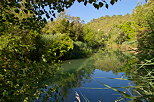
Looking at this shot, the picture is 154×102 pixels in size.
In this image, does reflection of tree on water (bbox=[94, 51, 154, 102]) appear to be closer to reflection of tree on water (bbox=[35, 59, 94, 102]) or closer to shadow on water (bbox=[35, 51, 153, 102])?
shadow on water (bbox=[35, 51, 153, 102])

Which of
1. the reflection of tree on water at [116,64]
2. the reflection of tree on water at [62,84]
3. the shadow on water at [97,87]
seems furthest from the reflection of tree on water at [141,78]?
the reflection of tree on water at [62,84]

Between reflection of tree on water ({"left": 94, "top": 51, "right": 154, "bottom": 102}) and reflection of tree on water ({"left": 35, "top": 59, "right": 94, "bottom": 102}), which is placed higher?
reflection of tree on water ({"left": 94, "top": 51, "right": 154, "bottom": 102})

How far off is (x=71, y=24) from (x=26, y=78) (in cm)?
1387

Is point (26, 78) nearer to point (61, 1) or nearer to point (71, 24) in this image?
point (61, 1)

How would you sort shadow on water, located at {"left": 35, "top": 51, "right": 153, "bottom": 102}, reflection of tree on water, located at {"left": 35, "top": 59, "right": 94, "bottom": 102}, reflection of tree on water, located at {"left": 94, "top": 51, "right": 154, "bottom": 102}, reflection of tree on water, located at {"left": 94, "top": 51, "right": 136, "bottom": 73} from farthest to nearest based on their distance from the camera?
reflection of tree on water, located at {"left": 94, "top": 51, "right": 136, "bottom": 73} → reflection of tree on water, located at {"left": 35, "top": 59, "right": 94, "bottom": 102} → shadow on water, located at {"left": 35, "top": 51, "right": 153, "bottom": 102} → reflection of tree on water, located at {"left": 94, "top": 51, "right": 154, "bottom": 102}

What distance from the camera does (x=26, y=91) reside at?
1954 mm

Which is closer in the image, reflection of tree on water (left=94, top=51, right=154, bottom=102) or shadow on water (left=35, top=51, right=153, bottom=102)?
reflection of tree on water (left=94, top=51, right=154, bottom=102)

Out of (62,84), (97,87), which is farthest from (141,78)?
(62,84)

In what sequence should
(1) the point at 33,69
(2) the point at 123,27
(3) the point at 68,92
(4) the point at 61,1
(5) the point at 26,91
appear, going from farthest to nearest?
1. (2) the point at 123,27
2. (3) the point at 68,92
3. (1) the point at 33,69
4. (5) the point at 26,91
5. (4) the point at 61,1

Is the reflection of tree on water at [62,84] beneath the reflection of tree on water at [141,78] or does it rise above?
beneath

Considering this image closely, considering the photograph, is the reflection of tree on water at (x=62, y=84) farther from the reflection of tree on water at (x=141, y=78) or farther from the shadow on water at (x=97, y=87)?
the reflection of tree on water at (x=141, y=78)

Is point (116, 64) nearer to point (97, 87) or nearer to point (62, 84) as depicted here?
point (97, 87)

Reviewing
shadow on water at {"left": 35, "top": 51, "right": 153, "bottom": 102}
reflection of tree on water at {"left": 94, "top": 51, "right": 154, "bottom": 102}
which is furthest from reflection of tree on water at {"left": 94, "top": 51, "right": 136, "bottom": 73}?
reflection of tree on water at {"left": 94, "top": 51, "right": 154, "bottom": 102}

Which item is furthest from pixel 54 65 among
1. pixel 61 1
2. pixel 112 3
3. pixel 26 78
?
pixel 112 3
